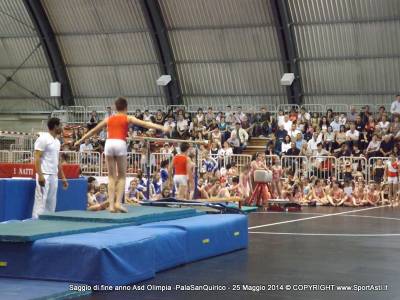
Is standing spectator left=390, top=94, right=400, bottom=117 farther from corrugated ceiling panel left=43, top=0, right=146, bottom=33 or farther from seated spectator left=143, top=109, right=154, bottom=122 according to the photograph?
corrugated ceiling panel left=43, top=0, right=146, bottom=33

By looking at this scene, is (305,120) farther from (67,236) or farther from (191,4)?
(67,236)

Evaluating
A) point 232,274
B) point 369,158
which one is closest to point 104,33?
point 369,158

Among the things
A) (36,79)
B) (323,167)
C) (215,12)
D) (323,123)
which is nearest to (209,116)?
(215,12)

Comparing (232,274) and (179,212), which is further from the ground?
(179,212)

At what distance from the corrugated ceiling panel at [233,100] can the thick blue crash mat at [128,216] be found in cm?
1941

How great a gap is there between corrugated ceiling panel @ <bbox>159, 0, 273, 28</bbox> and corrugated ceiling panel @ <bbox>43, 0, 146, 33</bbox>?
1.41 meters

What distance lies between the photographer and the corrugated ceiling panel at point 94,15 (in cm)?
3033

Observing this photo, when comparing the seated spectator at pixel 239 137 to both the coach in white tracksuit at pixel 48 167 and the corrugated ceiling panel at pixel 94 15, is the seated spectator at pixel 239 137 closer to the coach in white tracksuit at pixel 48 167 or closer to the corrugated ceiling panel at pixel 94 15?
the corrugated ceiling panel at pixel 94 15

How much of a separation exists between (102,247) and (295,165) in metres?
17.4

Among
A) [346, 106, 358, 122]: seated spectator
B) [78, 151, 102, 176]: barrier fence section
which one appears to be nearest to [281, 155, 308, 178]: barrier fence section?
[346, 106, 358, 122]: seated spectator

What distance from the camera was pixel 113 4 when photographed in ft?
99.5

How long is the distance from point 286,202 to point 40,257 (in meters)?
13.5

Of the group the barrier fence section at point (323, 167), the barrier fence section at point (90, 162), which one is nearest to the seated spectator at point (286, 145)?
the barrier fence section at point (323, 167)

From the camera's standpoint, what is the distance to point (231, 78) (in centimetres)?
3081
